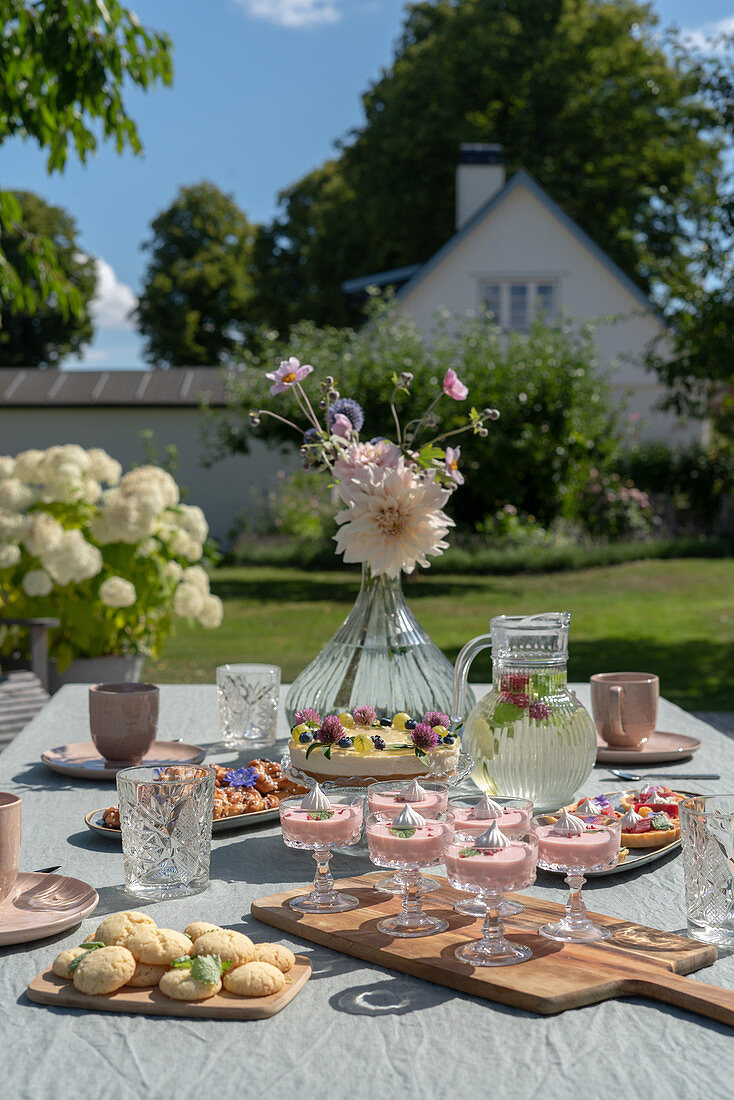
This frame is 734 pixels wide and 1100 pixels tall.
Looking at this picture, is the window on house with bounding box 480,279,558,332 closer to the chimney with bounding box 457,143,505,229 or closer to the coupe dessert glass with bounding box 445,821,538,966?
the chimney with bounding box 457,143,505,229

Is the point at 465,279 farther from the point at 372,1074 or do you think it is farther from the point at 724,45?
the point at 372,1074

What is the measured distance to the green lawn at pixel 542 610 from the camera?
7.24 m

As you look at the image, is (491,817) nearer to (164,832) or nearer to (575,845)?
(575,845)

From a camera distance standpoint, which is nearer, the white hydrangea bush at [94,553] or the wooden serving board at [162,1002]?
the wooden serving board at [162,1002]

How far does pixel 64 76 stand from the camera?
4.21 metres

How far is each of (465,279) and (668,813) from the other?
1653 cm

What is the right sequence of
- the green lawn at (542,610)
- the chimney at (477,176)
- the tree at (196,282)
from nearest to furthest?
the green lawn at (542,610), the chimney at (477,176), the tree at (196,282)

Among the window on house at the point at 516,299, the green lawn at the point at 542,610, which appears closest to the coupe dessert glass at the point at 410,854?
the green lawn at the point at 542,610

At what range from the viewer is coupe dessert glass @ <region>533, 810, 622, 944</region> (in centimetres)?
133

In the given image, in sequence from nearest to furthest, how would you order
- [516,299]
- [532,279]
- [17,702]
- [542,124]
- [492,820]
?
1. [492,820]
2. [17,702]
3. [532,279]
4. [516,299]
5. [542,124]

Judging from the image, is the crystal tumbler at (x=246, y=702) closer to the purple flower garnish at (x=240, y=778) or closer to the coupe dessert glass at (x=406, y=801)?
the purple flower garnish at (x=240, y=778)

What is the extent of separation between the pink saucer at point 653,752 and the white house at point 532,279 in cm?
1554

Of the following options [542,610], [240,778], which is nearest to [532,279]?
[542,610]

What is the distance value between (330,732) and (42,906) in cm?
49
